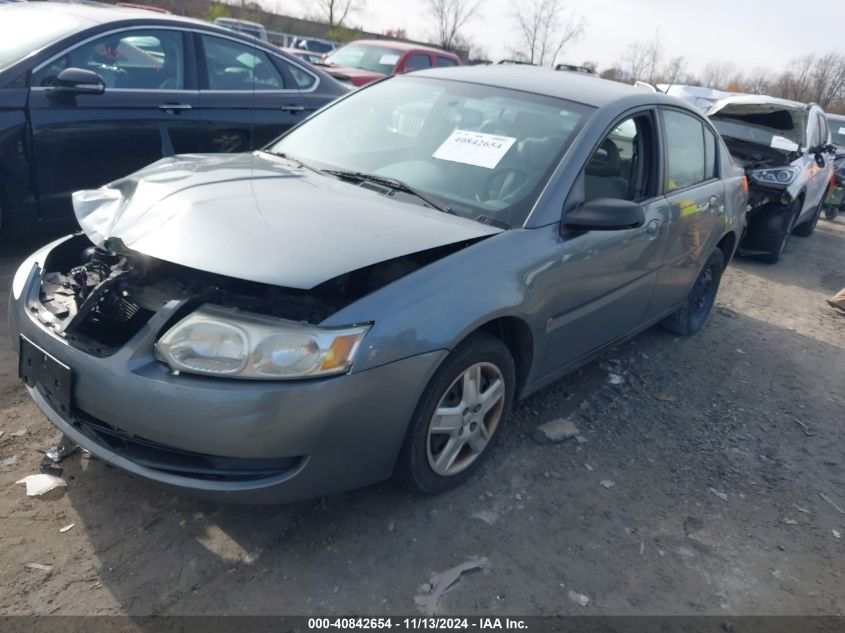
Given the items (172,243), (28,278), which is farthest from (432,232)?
(28,278)

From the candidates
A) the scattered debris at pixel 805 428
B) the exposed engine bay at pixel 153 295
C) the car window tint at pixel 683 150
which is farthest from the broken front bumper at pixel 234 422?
the scattered debris at pixel 805 428

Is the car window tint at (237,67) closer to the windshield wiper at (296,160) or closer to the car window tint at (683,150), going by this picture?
the windshield wiper at (296,160)

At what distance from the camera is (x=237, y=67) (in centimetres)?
549

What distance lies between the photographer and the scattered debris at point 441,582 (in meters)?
2.29

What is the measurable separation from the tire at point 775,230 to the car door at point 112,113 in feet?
20.5

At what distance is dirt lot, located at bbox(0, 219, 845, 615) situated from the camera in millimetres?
2277

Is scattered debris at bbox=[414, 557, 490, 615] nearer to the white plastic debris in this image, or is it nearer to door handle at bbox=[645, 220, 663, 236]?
the white plastic debris

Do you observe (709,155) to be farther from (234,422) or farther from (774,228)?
(234,422)

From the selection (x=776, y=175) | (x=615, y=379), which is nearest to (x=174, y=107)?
(x=615, y=379)

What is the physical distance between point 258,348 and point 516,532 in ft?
4.26

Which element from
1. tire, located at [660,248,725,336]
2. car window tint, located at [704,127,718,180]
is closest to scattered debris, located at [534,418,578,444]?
tire, located at [660,248,725,336]

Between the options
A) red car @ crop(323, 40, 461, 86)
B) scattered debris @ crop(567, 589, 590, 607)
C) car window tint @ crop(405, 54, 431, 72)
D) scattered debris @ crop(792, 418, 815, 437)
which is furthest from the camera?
car window tint @ crop(405, 54, 431, 72)

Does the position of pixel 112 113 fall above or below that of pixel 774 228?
above

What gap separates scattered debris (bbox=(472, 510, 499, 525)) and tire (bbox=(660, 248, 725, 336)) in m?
2.69
